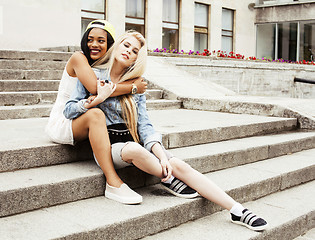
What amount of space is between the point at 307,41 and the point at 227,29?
Result: 4.13m

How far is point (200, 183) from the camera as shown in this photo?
3.23m

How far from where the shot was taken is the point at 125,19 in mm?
16281

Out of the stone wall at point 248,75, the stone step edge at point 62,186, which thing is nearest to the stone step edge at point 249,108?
the stone step edge at point 62,186

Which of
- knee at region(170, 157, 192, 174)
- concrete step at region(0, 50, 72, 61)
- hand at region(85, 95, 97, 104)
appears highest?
concrete step at region(0, 50, 72, 61)

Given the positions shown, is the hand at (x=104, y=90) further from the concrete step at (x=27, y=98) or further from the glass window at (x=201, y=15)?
the glass window at (x=201, y=15)

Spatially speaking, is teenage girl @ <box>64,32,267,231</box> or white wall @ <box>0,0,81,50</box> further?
white wall @ <box>0,0,81,50</box>

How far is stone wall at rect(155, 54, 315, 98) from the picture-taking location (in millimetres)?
9867

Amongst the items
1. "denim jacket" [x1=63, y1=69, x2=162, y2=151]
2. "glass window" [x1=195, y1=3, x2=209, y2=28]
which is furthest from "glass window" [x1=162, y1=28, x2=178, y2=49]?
"denim jacket" [x1=63, y1=69, x2=162, y2=151]

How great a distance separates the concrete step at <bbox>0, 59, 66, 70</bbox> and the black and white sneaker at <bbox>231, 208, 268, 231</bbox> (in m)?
4.77

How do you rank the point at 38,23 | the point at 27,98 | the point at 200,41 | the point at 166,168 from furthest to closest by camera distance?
the point at 200,41
the point at 38,23
the point at 27,98
the point at 166,168

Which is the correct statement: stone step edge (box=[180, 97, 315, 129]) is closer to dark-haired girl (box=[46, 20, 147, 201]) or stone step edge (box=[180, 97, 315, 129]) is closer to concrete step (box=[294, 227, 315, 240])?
concrete step (box=[294, 227, 315, 240])

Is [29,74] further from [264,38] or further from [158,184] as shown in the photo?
[264,38]

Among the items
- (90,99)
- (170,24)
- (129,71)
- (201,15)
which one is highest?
(201,15)

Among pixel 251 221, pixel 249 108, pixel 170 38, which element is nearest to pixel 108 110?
pixel 251 221
